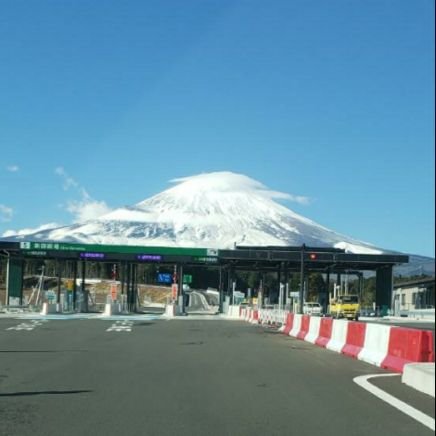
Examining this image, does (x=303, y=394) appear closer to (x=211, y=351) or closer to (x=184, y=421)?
(x=184, y=421)

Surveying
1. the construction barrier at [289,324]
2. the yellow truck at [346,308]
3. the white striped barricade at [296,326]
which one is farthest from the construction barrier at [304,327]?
the yellow truck at [346,308]

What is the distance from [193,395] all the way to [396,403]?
2823 mm

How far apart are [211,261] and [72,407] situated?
198 feet

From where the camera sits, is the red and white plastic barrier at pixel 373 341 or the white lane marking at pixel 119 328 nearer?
the red and white plastic barrier at pixel 373 341

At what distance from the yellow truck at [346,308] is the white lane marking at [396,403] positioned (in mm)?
45396

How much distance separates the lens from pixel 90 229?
640ft

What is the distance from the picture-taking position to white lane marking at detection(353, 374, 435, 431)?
859 cm

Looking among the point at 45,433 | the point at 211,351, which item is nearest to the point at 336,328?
the point at 211,351

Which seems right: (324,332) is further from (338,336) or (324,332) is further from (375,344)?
(375,344)

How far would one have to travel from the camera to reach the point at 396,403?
9836mm

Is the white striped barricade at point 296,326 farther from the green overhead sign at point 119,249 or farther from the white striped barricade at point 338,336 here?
the green overhead sign at point 119,249

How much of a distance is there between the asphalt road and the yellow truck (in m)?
40.2

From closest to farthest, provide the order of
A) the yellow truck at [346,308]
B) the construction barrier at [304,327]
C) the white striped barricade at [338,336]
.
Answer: the white striped barricade at [338,336]
the construction barrier at [304,327]
the yellow truck at [346,308]

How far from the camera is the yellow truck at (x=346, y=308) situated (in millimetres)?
57625
